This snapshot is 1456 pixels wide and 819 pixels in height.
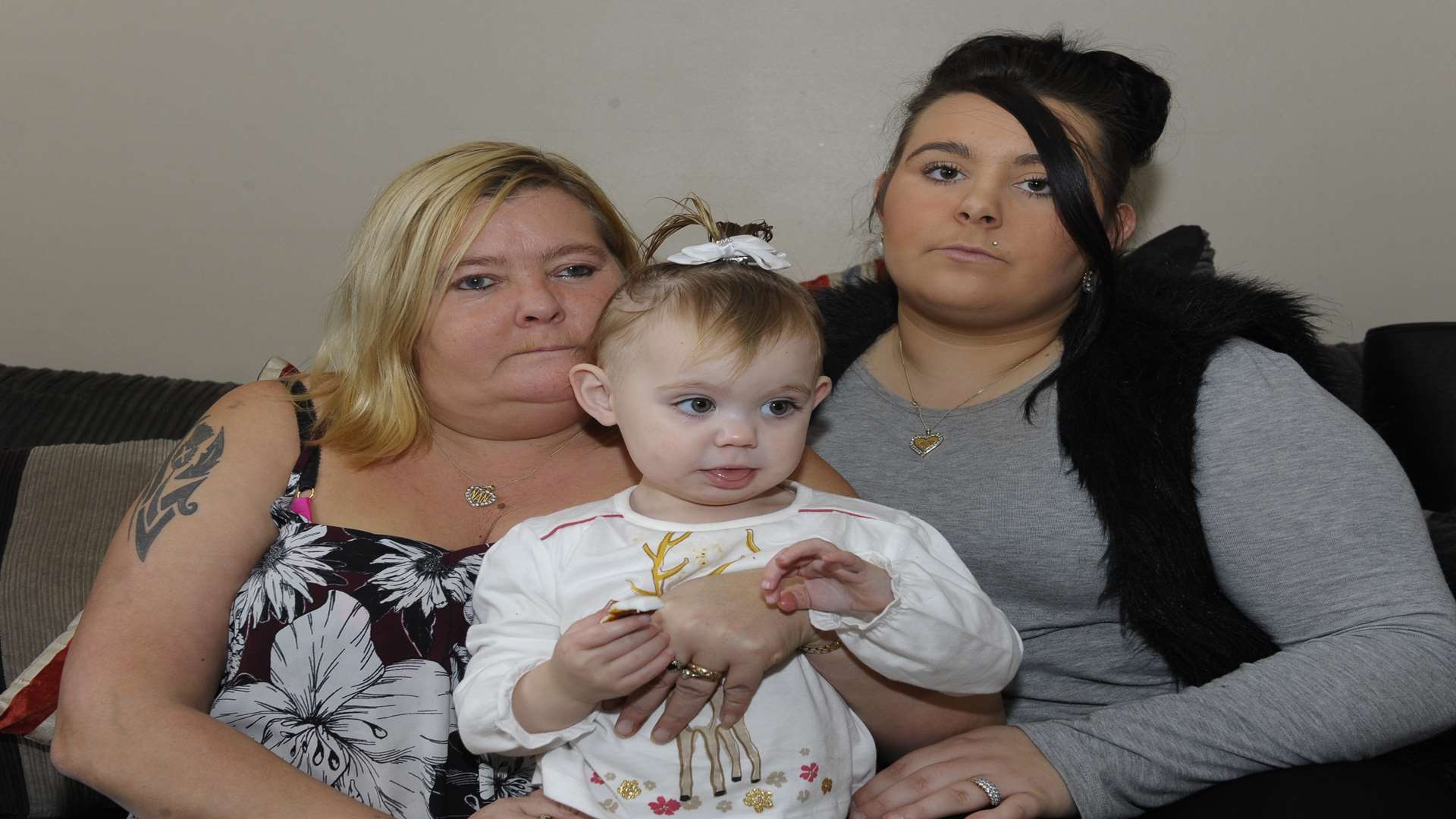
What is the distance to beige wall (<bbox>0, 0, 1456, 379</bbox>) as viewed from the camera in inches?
105

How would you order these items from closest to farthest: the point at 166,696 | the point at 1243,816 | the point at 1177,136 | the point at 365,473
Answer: the point at 1243,816, the point at 166,696, the point at 365,473, the point at 1177,136

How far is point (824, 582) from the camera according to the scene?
1344mm

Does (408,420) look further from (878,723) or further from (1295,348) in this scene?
(1295,348)

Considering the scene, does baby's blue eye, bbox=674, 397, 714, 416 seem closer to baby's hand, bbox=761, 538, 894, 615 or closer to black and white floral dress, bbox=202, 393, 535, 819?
baby's hand, bbox=761, 538, 894, 615

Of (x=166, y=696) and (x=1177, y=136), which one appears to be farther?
(x=1177, y=136)

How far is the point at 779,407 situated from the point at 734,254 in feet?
0.77

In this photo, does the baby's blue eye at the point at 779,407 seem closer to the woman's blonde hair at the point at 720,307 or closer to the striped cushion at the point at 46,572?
the woman's blonde hair at the point at 720,307

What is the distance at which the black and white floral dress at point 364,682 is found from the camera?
163 cm

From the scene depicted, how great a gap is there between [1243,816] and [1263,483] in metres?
0.45

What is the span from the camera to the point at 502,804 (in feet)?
4.83

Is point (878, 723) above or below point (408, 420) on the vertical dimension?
below

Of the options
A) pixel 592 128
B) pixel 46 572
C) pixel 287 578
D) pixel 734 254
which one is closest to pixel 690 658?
pixel 734 254

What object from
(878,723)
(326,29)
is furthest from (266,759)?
(326,29)

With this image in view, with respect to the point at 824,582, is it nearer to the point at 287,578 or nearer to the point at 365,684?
the point at 365,684
